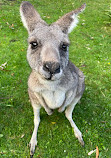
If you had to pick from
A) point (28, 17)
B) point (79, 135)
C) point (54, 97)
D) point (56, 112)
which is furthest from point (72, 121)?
point (28, 17)

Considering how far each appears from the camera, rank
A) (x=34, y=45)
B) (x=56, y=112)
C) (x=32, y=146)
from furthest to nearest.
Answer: (x=56, y=112) → (x=32, y=146) → (x=34, y=45)

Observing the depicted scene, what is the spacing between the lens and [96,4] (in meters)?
7.52

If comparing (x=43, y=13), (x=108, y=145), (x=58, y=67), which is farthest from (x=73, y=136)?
(x=43, y=13)

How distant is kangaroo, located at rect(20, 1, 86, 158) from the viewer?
156cm

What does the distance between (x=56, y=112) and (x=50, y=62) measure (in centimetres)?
160

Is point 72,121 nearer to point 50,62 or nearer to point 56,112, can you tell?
point 56,112

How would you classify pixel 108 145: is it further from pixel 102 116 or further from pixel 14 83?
pixel 14 83

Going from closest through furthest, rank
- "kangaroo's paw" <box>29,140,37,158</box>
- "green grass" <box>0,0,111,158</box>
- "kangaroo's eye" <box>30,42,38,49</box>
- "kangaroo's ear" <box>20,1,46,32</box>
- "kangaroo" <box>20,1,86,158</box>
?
"kangaroo" <box>20,1,86,158</box>, "kangaroo's eye" <box>30,42,38,49</box>, "kangaroo's ear" <box>20,1,46,32</box>, "kangaroo's paw" <box>29,140,37,158</box>, "green grass" <box>0,0,111,158</box>

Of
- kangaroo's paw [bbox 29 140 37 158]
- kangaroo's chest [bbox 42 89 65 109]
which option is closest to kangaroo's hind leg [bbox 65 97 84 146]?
kangaroo's chest [bbox 42 89 65 109]

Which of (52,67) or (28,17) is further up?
(28,17)

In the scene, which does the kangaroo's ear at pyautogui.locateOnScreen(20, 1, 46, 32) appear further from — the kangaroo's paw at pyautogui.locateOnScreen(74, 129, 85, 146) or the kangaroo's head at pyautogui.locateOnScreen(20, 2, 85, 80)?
the kangaroo's paw at pyautogui.locateOnScreen(74, 129, 85, 146)

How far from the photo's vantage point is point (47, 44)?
1.66m

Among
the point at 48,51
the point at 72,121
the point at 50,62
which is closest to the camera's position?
the point at 50,62

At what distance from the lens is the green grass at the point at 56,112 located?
2.38 m
